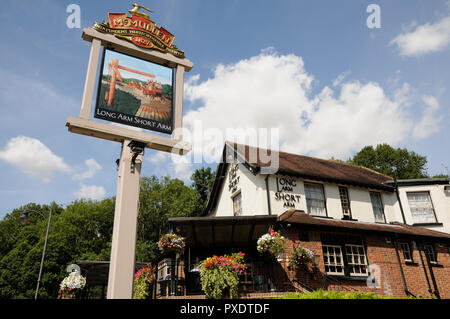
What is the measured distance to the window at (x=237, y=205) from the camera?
16706mm

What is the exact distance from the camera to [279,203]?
1438 cm

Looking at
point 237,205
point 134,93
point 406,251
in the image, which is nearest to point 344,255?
point 406,251

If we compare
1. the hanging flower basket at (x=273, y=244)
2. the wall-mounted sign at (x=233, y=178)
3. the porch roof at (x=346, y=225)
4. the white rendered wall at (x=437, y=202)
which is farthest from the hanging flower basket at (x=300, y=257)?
the white rendered wall at (x=437, y=202)

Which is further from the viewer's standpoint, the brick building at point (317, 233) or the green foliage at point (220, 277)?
the brick building at point (317, 233)

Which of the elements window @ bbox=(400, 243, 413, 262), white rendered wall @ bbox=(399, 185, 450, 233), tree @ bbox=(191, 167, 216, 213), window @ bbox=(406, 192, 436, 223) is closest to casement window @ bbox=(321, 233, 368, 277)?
window @ bbox=(400, 243, 413, 262)

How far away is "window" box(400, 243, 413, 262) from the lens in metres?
14.8

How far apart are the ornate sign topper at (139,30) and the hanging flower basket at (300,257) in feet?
28.5

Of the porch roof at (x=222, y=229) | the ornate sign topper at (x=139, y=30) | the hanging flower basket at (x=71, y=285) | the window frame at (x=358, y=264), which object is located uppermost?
the ornate sign topper at (x=139, y=30)

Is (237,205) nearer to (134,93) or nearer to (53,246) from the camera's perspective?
(134,93)

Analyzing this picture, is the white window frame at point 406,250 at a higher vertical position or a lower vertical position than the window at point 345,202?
lower

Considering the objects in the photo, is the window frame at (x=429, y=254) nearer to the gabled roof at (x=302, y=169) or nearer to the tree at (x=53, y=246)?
the gabled roof at (x=302, y=169)

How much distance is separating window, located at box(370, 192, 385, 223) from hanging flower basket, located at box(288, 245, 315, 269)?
6.78 metres

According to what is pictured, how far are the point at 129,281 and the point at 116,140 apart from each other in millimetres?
2707

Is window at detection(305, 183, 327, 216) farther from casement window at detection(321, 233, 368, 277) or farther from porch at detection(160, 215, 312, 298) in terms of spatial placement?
porch at detection(160, 215, 312, 298)
